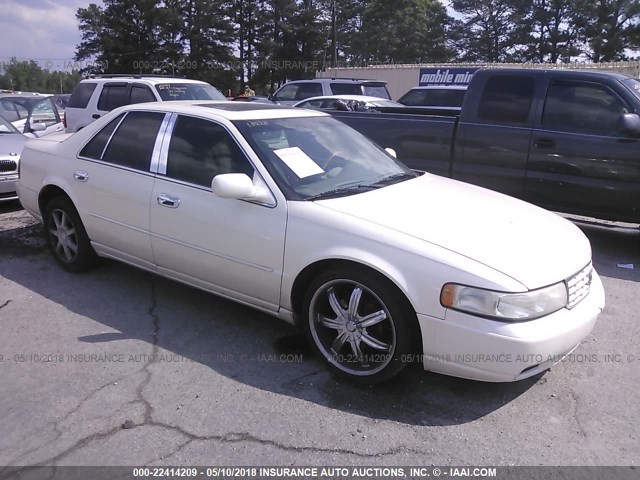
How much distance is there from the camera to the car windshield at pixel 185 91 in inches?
390

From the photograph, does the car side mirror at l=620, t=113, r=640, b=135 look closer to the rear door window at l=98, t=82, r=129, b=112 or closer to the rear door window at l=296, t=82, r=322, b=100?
the rear door window at l=98, t=82, r=129, b=112

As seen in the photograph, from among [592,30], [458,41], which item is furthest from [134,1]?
[592,30]

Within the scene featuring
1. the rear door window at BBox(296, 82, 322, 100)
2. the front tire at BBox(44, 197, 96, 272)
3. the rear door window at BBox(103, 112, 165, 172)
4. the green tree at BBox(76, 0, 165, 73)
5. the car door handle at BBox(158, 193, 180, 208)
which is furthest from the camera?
the green tree at BBox(76, 0, 165, 73)

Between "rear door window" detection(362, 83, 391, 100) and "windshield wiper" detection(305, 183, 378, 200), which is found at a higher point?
"rear door window" detection(362, 83, 391, 100)

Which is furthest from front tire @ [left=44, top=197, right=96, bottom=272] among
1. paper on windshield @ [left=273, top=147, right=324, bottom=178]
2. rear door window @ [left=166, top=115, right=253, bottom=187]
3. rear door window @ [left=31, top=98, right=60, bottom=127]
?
rear door window @ [left=31, top=98, right=60, bottom=127]

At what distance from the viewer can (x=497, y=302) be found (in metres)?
2.75

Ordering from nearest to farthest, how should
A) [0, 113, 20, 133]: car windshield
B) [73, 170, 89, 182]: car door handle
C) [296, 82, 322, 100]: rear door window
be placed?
[73, 170, 89, 182]: car door handle, [0, 113, 20, 133]: car windshield, [296, 82, 322, 100]: rear door window

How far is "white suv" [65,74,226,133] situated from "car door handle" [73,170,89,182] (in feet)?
17.8

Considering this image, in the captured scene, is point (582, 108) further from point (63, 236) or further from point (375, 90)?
point (375, 90)

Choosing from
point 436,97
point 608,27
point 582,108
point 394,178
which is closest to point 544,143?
point 582,108

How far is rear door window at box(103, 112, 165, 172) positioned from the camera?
13.8 ft

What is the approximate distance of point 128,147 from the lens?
4.35 metres

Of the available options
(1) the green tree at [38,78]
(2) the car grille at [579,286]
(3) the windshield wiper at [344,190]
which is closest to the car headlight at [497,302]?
Answer: (2) the car grille at [579,286]

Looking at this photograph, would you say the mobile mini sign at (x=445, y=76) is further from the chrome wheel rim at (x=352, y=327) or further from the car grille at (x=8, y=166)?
the chrome wheel rim at (x=352, y=327)
